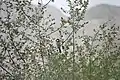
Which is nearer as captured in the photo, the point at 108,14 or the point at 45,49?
the point at 45,49

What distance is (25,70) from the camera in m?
2.42

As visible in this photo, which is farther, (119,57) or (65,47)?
(119,57)

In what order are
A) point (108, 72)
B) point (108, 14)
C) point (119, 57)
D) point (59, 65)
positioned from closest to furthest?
point (59, 65) → point (108, 72) → point (119, 57) → point (108, 14)

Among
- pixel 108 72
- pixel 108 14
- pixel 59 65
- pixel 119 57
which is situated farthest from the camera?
pixel 108 14

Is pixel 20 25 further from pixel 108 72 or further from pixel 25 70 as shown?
pixel 108 72

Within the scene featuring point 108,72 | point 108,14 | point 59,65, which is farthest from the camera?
point 108,14

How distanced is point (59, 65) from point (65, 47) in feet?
0.60

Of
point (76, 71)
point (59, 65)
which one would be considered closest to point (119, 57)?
point (76, 71)

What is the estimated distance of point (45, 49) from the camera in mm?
2383

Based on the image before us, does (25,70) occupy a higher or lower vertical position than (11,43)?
lower

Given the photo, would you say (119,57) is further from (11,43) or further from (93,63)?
(11,43)

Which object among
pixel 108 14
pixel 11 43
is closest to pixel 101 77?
pixel 11 43

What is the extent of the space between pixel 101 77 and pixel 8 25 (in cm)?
91

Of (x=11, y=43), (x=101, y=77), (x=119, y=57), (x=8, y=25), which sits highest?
(x=8, y=25)
